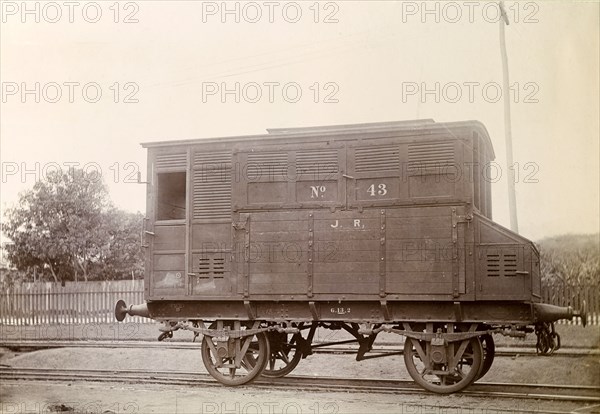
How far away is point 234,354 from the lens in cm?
949

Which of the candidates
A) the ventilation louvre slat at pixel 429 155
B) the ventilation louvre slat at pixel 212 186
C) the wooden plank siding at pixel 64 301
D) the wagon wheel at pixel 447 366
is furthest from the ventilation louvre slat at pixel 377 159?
the wooden plank siding at pixel 64 301

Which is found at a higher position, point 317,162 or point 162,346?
point 317,162

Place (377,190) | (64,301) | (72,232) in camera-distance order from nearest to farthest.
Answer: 1. (377,190)
2. (72,232)
3. (64,301)

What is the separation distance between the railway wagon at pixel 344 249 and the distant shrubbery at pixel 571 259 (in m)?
0.53

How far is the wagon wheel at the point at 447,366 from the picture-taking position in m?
8.59

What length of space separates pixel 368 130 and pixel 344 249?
1656 millimetres

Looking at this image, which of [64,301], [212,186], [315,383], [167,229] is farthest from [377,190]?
[64,301]

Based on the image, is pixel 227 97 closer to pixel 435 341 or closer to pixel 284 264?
pixel 284 264

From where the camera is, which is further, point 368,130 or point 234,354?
point 234,354

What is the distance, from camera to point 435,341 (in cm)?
869

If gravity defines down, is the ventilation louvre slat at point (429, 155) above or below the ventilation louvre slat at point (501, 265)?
above

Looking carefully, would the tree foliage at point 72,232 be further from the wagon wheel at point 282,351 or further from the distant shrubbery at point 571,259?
the distant shrubbery at point 571,259

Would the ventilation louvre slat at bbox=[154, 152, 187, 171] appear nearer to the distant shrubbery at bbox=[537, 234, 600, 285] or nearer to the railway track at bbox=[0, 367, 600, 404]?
the railway track at bbox=[0, 367, 600, 404]

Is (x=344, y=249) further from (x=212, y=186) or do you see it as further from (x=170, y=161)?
(x=170, y=161)
